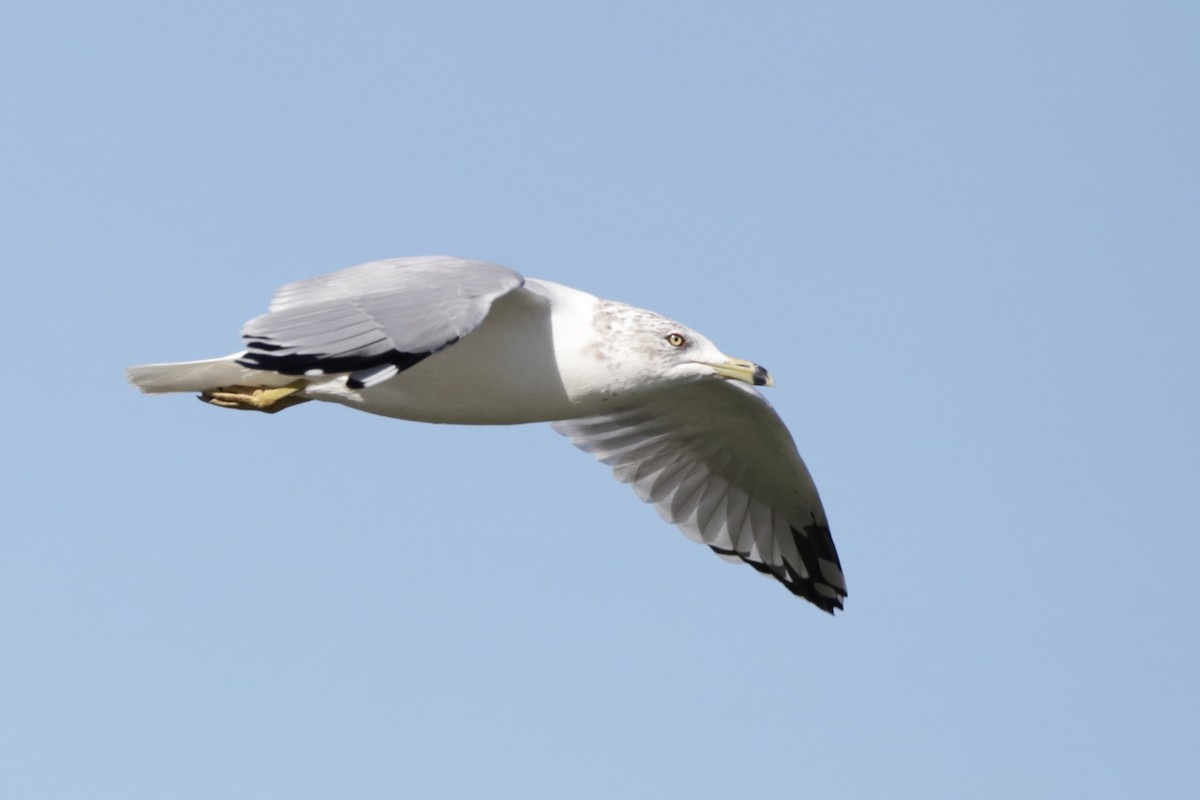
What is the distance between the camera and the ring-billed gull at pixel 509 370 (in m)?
6.78

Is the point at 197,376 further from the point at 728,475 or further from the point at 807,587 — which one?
the point at 807,587

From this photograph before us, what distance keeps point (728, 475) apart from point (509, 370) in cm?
249

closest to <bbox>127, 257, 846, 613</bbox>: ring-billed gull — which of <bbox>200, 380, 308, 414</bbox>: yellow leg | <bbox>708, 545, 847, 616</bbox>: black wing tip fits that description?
<bbox>200, 380, 308, 414</bbox>: yellow leg

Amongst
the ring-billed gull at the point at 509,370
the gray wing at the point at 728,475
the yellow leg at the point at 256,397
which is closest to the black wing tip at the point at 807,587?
the gray wing at the point at 728,475

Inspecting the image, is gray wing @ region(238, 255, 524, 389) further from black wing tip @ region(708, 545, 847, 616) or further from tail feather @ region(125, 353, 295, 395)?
black wing tip @ region(708, 545, 847, 616)

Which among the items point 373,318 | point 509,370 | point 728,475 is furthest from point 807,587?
point 373,318

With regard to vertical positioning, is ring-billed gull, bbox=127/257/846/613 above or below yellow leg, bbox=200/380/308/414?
above

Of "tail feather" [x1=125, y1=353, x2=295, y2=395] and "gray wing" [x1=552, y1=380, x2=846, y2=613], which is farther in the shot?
"gray wing" [x1=552, y1=380, x2=846, y2=613]

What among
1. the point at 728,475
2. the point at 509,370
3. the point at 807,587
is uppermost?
the point at 509,370

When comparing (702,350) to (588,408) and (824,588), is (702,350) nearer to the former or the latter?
(588,408)

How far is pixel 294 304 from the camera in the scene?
7.08 meters

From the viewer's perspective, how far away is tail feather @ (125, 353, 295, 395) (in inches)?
303

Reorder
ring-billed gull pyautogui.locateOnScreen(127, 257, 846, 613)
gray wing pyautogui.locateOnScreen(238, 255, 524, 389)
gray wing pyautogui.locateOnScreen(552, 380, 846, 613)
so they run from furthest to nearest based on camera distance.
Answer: gray wing pyautogui.locateOnScreen(552, 380, 846, 613), ring-billed gull pyautogui.locateOnScreen(127, 257, 846, 613), gray wing pyautogui.locateOnScreen(238, 255, 524, 389)

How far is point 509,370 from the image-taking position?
300 inches
